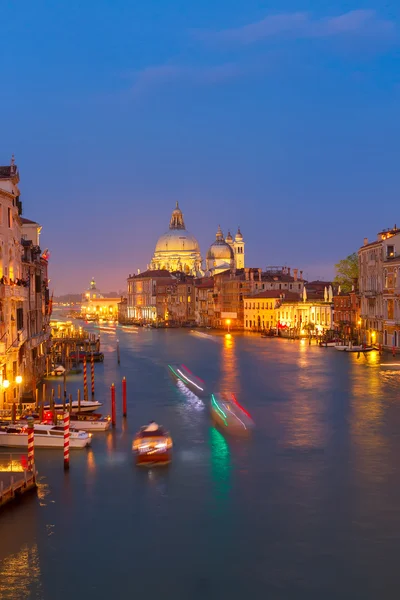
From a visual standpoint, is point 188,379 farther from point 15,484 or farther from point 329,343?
point 329,343

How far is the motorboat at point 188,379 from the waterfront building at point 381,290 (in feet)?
39.0

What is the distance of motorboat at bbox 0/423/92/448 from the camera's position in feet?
64.1

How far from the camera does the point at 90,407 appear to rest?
2597 centimetres

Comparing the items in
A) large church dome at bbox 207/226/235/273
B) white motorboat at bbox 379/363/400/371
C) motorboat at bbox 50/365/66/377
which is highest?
large church dome at bbox 207/226/235/273

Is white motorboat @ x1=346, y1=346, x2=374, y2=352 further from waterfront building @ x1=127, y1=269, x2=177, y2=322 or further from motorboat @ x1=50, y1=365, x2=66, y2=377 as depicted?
waterfront building @ x1=127, y1=269, x2=177, y2=322

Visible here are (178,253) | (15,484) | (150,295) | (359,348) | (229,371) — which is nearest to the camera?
(15,484)

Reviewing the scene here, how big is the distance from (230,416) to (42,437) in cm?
804

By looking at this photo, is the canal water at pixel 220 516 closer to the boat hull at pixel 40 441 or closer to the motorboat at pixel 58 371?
the boat hull at pixel 40 441

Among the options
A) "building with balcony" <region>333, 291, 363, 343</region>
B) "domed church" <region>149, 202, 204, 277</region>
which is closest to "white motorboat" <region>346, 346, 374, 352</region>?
"building with balcony" <region>333, 291, 363, 343</region>

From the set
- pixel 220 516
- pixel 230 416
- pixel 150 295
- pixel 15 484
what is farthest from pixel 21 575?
pixel 150 295

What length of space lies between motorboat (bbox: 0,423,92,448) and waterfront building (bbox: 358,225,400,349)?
2832 centimetres

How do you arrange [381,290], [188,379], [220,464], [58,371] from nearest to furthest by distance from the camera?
[220,464] < [58,371] < [188,379] < [381,290]

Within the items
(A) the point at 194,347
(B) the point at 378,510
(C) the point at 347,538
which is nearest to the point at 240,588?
(C) the point at 347,538

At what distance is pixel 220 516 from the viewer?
50.6ft
